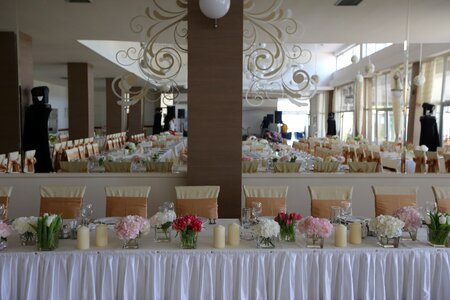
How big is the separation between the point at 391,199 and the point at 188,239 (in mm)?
2547

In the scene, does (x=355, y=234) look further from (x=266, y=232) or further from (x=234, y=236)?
(x=234, y=236)

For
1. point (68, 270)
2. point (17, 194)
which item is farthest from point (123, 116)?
point (68, 270)

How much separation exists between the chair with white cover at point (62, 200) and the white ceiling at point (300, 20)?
3.91 metres

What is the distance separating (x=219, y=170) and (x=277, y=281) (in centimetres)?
254

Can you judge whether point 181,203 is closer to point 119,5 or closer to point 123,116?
point 119,5

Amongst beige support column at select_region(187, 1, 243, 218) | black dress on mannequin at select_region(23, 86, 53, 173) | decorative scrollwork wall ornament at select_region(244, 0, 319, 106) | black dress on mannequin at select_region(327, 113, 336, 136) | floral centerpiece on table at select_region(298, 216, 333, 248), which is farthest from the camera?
black dress on mannequin at select_region(327, 113, 336, 136)

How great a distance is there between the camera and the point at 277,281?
3141 millimetres

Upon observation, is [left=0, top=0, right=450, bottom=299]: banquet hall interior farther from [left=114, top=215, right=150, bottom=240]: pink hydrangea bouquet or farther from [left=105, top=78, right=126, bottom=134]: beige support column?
[left=105, top=78, right=126, bottom=134]: beige support column

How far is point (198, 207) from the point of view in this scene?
4652 mm

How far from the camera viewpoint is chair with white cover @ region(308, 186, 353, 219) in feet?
15.1

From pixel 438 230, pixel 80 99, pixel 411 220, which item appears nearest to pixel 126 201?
pixel 411 220

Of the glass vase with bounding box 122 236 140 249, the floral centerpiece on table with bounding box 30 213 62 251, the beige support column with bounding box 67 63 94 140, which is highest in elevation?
the beige support column with bounding box 67 63 94 140

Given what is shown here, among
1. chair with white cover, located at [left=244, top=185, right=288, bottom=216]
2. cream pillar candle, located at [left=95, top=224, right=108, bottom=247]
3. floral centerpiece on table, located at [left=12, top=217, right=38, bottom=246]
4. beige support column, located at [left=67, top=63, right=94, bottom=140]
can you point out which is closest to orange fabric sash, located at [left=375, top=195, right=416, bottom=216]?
chair with white cover, located at [left=244, top=185, right=288, bottom=216]

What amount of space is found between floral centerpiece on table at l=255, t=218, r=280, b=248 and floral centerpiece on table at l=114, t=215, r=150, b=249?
810mm
